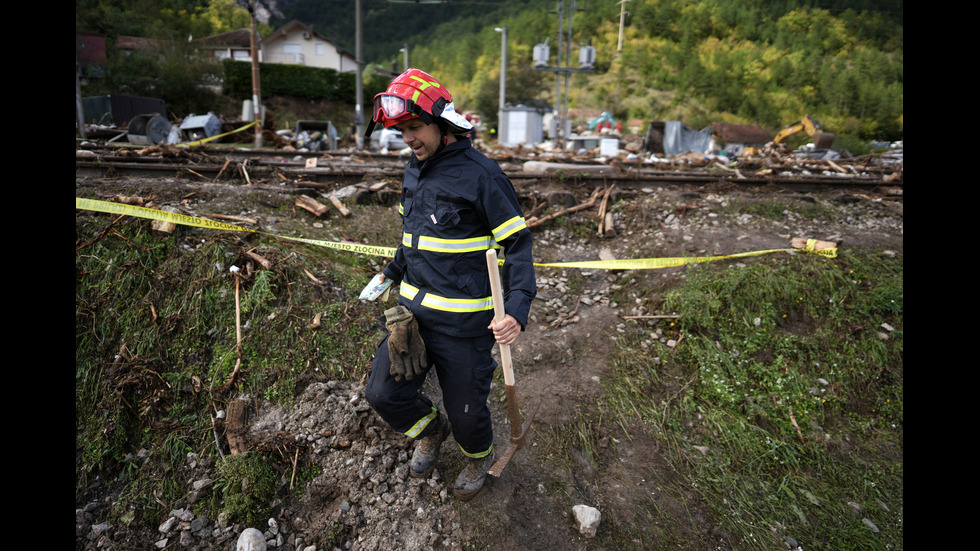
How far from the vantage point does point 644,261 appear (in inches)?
213

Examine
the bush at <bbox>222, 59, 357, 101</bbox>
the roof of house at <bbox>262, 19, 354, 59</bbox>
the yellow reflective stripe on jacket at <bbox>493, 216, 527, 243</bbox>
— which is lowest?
the yellow reflective stripe on jacket at <bbox>493, 216, 527, 243</bbox>

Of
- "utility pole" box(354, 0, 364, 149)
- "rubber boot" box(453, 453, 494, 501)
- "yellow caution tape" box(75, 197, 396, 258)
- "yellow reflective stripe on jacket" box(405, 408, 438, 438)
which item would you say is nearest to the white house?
"utility pole" box(354, 0, 364, 149)

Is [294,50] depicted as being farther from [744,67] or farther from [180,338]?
[180,338]

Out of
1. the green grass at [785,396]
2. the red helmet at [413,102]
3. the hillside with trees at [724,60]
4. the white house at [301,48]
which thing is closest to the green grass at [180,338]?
the red helmet at [413,102]

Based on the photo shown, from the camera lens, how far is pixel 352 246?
15.5ft

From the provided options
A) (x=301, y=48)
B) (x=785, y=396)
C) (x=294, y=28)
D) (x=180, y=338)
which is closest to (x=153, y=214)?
(x=180, y=338)

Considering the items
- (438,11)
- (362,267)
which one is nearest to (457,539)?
(362,267)

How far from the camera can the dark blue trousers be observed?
2527 mm

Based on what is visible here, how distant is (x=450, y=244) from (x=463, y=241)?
71 mm

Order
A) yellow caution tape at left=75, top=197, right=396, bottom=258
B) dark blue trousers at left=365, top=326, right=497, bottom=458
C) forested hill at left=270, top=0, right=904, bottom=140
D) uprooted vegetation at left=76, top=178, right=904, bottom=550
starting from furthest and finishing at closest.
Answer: forested hill at left=270, top=0, right=904, bottom=140, yellow caution tape at left=75, top=197, right=396, bottom=258, uprooted vegetation at left=76, top=178, right=904, bottom=550, dark blue trousers at left=365, top=326, right=497, bottom=458

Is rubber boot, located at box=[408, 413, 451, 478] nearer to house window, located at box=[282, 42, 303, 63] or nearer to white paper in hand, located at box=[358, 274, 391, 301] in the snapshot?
white paper in hand, located at box=[358, 274, 391, 301]

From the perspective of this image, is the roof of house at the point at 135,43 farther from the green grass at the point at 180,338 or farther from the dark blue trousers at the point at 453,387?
the dark blue trousers at the point at 453,387

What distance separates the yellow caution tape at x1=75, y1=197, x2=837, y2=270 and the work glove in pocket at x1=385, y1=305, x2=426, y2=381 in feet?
8.02
